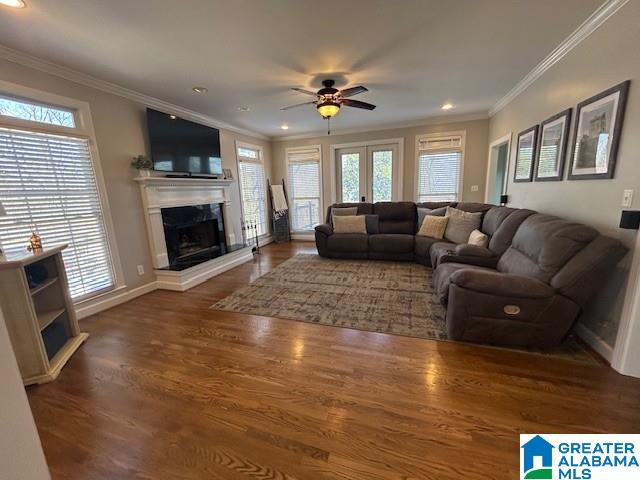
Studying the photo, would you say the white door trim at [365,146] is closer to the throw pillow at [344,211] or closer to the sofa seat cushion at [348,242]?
the throw pillow at [344,211]

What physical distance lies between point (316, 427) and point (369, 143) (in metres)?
5.41

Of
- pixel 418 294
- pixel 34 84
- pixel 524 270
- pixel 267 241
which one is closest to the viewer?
pixel 524 270

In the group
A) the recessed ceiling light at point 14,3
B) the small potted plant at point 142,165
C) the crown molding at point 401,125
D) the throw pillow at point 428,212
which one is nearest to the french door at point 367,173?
the crown molding at point 401,125

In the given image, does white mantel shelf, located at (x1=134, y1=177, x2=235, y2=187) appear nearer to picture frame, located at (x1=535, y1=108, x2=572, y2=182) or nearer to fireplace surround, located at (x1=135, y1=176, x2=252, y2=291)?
fireplace surround, located at (x1=135, y1=176, x2=252, y2=291)

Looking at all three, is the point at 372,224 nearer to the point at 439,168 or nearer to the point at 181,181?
the point at 439,168

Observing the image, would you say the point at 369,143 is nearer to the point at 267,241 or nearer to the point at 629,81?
the point at 267,241

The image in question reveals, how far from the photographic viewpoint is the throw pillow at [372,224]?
4836 millimetres

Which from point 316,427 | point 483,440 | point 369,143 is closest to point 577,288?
point 483,440

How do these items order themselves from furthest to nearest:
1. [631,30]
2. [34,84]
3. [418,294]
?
[418,294] → [34,84] → [631,30]

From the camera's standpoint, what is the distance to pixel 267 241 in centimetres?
641

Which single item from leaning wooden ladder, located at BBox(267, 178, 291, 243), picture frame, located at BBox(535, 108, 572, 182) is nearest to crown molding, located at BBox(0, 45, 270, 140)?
leaning wooden ladder, located at BBox(267, 178, 291, 243)

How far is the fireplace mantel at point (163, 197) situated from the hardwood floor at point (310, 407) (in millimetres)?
1515

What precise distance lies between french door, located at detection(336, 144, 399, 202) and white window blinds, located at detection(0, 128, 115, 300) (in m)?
4.51

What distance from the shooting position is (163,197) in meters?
3.70
